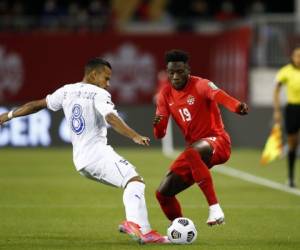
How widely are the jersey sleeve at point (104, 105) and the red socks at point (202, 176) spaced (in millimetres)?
1024

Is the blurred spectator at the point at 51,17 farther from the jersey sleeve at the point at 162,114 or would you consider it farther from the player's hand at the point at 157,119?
the player's hand at the point at 157,119

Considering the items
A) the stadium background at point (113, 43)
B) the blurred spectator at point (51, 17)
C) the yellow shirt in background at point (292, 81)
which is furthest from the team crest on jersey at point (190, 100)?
the blurred spectator at point (51, 17)

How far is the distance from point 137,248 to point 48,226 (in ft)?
6.85

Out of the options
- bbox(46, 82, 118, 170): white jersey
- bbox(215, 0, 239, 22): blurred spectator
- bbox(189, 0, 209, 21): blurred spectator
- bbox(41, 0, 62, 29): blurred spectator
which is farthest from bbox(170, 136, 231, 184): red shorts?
bbox(189, 0, 209, 21): blurred spectator

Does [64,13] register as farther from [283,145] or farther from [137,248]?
[137,248]

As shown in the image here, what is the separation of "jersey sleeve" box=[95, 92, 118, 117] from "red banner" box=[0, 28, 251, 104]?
20.8 metres

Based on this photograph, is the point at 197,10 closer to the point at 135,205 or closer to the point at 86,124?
the point at 86,124

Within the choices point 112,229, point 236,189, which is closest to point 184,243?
point 112,229

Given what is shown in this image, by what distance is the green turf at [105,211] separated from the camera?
10328 mm

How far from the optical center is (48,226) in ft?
37.9

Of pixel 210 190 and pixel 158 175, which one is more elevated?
pixel 210 190

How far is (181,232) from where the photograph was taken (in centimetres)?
1006

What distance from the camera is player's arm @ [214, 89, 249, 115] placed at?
9.74 metres

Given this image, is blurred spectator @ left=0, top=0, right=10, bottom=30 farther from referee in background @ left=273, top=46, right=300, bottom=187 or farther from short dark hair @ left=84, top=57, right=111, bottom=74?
short dark hair @ left=84, top=57, right=111, bottom=74
